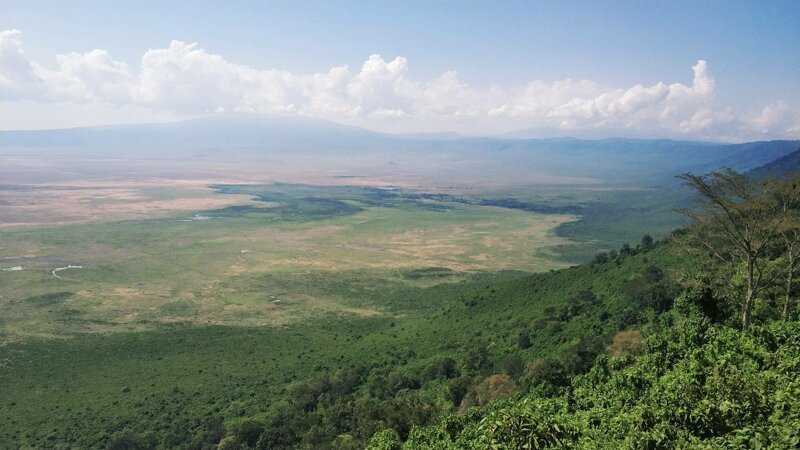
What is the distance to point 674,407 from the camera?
48.9ft

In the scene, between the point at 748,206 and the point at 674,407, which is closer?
the point at 674,407

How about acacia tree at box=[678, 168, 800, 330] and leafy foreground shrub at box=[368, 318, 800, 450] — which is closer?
leafy foreground shrub at box=[368, 318, 800, 450]

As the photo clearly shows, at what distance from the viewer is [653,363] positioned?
2044 cm

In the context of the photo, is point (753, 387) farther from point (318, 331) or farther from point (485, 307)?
point (318, 331)

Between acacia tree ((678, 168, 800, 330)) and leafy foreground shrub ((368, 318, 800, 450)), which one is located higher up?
acacia tree ((678, 168, 800, 330))

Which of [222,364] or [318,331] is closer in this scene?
[222,364]

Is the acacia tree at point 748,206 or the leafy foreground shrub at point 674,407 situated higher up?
the acacia tree at point 748,206

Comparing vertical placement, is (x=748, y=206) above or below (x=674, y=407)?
above

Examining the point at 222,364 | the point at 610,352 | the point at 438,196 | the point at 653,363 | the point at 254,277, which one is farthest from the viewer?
the point at 438,196

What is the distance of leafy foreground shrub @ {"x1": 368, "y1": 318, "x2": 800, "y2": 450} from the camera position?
1336 centimetres

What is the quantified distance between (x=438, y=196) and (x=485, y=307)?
481 feet

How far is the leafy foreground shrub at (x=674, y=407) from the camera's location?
13359mm

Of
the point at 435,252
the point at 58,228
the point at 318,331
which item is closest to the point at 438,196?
the point at 435,252

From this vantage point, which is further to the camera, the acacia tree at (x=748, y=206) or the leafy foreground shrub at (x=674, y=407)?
the acacia tree at (x=748, y=206)
